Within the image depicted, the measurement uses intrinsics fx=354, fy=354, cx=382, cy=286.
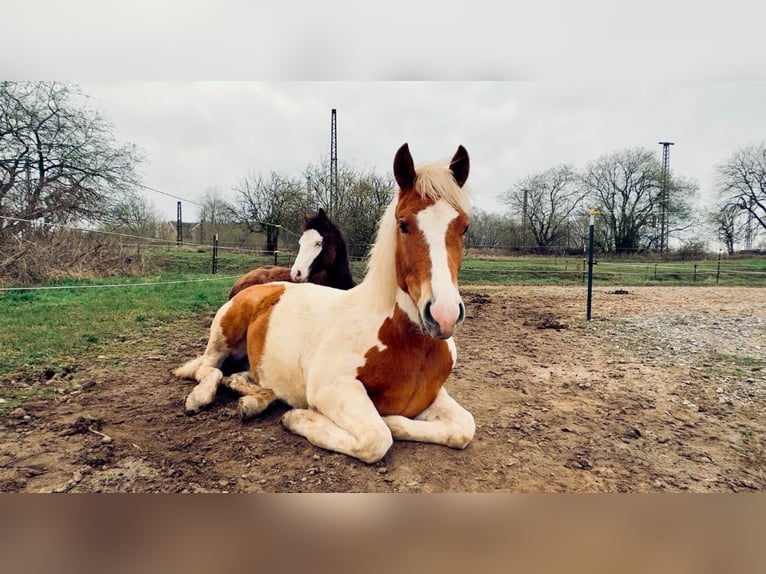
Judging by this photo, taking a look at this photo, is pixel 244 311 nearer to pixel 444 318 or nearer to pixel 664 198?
pixel 444 318

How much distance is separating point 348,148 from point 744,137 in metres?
1.65

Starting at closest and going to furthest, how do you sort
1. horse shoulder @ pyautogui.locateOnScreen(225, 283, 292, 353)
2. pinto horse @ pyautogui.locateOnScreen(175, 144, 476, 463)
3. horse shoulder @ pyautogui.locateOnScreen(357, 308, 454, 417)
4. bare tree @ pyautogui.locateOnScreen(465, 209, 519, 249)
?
1. pinto horse @ pyautogui.locateOnScreen(175, 144, 476, 463)
2. horse shoulder @ pyautogui.locateOnScreen(357, 308, 454, 417)
3. bare tree @ pyautogui.locateOnScreen(465, 209, 519, 249)
4. horse shoulder @ pyautogui.locateOnScreen(225, 283, 292, 353)

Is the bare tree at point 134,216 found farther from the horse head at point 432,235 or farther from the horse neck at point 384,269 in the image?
the horse head at point 432,235

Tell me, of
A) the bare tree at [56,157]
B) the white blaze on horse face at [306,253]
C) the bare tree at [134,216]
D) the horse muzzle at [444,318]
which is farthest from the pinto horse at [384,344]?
the bare tree at [56,157]

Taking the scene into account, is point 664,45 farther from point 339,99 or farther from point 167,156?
point 167,156

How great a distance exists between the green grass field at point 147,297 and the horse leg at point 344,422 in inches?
23.3

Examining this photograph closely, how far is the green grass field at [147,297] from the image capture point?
131cm

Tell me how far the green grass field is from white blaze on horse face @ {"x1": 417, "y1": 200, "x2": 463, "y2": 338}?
0.56m

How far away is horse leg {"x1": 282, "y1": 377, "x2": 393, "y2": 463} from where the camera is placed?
3.44ft

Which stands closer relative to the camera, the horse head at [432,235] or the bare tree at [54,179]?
the horse head at [432,235]

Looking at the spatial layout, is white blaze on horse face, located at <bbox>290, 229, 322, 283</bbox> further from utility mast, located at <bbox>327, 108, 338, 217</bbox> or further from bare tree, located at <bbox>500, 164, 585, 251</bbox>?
bare tree, located at <bbox>500, 164, 585, 251</bbox>

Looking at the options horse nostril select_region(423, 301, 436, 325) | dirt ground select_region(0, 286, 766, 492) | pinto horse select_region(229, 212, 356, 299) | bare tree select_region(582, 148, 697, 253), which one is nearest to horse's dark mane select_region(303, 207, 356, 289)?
pinto horse select_region(229, 212, 356, 299)

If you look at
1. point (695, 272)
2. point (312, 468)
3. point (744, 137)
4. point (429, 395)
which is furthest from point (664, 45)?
point (312, 468)

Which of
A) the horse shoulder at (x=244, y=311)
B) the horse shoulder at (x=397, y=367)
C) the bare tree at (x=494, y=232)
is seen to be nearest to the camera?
the horse shoulder at (x=397, y=367)
